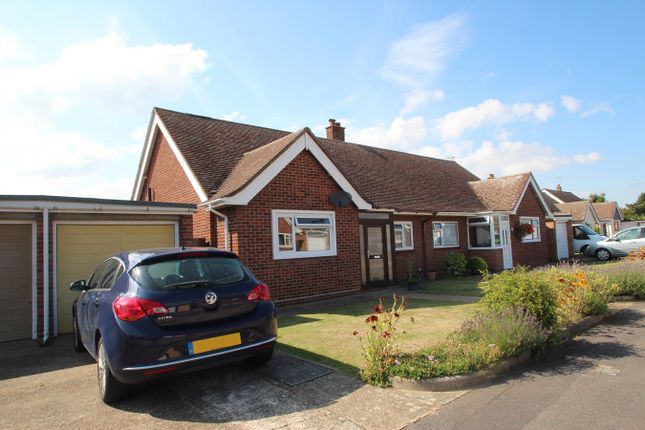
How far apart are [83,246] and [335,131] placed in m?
13.7

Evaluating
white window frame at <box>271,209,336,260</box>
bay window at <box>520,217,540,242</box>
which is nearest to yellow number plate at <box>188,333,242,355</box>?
white window frame at <box>271,209,336,260</box>

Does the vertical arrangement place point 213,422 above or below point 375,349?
below

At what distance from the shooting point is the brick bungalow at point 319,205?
1011 cm

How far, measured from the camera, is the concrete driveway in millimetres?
3828

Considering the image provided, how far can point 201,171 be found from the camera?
11.1 meters

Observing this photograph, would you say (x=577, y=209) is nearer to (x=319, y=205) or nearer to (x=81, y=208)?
(x=319, y=205)

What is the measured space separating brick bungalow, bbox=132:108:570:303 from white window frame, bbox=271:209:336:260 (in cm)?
3

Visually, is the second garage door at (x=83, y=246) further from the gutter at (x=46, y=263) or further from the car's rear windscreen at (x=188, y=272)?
the car's rear windscreen at (x=188, y=272)

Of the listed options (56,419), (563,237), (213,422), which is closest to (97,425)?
(56,419)

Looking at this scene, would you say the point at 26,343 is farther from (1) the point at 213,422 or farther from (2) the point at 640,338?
(2) the point at 640,338

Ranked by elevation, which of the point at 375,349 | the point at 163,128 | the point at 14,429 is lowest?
the point at 14,429

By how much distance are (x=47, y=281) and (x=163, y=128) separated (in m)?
6.45

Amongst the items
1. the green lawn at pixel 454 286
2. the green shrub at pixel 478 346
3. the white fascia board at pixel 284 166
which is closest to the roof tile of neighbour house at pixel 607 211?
the green lawn at pixel 454 286

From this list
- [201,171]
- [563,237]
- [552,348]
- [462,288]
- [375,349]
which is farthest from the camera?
[563,237]
